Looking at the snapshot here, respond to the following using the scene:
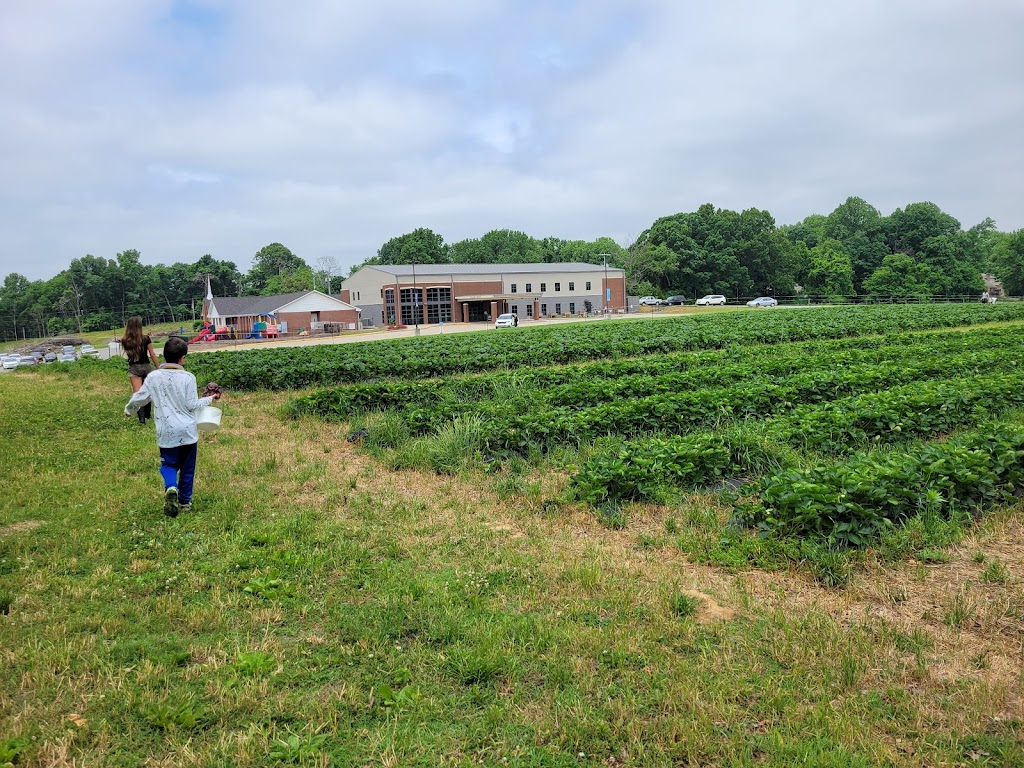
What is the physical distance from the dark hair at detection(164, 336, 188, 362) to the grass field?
166cm

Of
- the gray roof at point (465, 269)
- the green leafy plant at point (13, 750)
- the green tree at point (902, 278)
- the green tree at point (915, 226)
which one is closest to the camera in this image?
the green leafy plant at point (13, 750)

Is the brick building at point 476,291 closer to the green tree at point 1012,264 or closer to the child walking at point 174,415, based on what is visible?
the green tree at point 1012,264

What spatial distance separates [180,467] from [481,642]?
4.49 metres

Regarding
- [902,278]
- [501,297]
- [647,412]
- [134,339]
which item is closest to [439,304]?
[501,297]

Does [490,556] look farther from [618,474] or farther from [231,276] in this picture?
[231,276]

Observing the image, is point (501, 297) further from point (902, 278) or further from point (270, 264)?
point (270, 264)

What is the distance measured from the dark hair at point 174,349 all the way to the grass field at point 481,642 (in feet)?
5.44

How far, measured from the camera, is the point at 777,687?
11.6 feet

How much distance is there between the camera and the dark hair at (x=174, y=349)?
660cm

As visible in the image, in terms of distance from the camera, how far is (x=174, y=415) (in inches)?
257

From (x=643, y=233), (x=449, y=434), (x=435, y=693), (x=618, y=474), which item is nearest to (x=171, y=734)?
(x=435, y=693)

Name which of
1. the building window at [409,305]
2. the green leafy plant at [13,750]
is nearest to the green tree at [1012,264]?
the building window at [409,305]

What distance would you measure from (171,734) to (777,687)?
3233mm

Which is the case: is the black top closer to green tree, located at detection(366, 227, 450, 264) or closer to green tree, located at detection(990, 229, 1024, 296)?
green tree, located at detection(366, 227, 450, 264)
